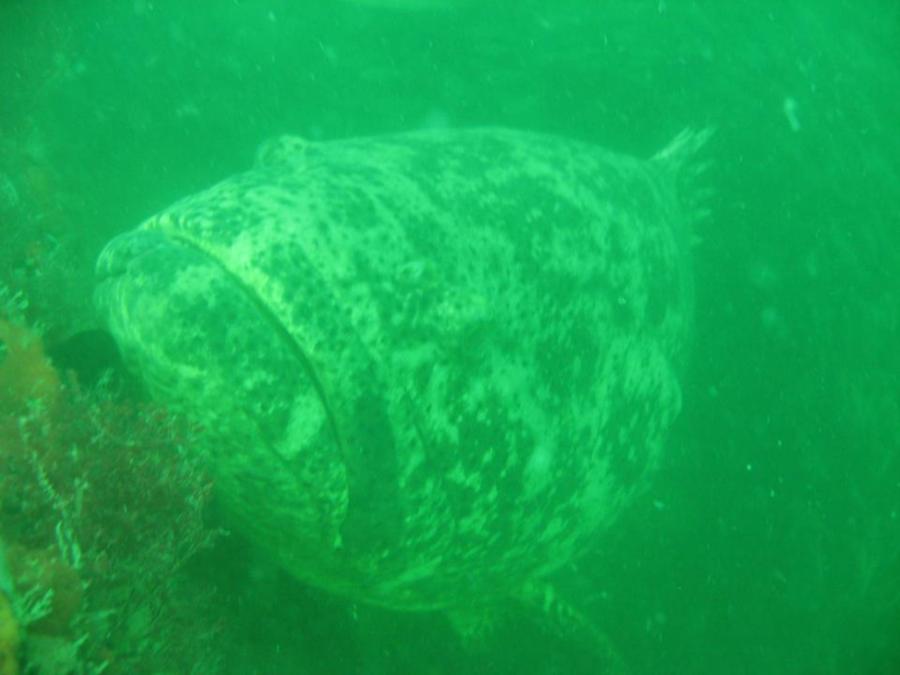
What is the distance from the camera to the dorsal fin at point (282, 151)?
4125 millimetres

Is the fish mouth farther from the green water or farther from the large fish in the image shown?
the green water

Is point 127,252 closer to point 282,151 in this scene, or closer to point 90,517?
point 90,517

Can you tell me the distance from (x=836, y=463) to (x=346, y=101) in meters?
8.39

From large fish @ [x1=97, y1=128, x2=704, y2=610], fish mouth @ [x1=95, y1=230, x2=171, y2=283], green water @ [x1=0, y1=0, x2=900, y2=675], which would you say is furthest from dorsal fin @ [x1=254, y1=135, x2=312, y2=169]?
green water @ [x1=0, y1=0, x2=900, y2=675]

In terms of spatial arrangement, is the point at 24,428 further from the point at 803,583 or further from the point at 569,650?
the point at 803,583

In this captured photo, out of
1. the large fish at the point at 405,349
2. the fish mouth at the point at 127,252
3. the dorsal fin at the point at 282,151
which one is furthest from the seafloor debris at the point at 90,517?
the dorsal fin at the point at 282,151

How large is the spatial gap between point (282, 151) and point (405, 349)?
1.63m

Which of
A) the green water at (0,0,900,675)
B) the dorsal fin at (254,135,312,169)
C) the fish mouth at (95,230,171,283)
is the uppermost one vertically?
the dorsal fin at (254,135,312,169)

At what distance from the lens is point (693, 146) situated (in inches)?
334

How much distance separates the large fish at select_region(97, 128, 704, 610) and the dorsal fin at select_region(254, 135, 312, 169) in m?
0.02

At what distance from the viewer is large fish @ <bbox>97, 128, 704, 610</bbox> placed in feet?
9.91

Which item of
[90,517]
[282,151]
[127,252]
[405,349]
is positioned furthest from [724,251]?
[90,517]

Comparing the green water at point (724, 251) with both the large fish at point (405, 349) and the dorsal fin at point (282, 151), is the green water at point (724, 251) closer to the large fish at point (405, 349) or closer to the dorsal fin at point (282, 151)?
the dorsal fin at point (282, 151)

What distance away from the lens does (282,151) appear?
4.18m
